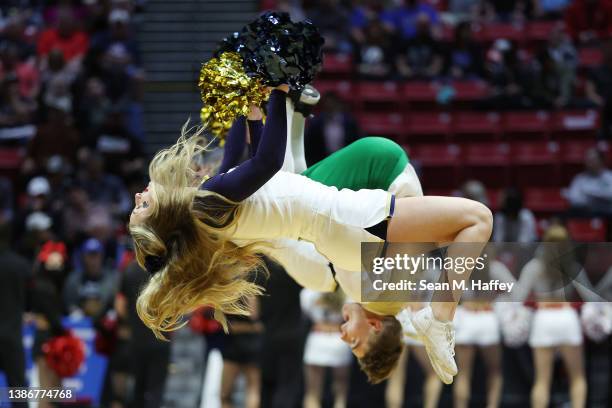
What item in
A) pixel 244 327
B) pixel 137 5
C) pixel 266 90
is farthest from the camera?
pixel 137 5

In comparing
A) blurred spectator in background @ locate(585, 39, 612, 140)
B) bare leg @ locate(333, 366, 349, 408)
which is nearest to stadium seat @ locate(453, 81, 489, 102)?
blurred spectator in background @ locate(585, 39, 612, 140)

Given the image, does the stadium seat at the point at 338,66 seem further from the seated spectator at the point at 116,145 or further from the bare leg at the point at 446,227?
the bare leg at the point at 446,227

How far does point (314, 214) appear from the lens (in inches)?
155

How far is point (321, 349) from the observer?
7.52 m

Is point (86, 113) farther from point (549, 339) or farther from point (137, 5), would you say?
point (549, 339)

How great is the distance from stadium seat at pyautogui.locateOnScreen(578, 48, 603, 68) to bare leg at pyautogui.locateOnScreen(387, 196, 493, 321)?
8.51 metres

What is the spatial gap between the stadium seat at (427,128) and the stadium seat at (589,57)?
6.61ft

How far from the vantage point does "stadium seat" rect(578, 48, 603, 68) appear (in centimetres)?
1198

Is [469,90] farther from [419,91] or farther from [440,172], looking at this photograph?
[440,172]

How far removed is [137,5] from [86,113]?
2.27m

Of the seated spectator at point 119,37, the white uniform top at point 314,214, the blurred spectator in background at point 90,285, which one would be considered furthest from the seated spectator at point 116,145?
the white uniform top at point 314,214

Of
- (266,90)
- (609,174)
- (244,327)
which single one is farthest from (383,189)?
(609,174)

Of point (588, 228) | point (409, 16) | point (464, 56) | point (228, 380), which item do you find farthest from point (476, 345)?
point (409, 16)

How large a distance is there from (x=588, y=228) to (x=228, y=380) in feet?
12.4
